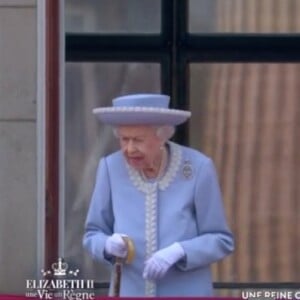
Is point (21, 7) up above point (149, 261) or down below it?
above

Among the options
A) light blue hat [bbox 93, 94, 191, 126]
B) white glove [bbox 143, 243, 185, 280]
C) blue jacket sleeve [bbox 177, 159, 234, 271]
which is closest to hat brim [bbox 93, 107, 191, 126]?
light blue hat [bbox 93, 94, 191, 126]

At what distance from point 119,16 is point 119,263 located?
1579 millimetres

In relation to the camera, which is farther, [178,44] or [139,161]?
[178,44]

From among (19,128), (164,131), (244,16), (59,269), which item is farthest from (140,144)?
(244,16)

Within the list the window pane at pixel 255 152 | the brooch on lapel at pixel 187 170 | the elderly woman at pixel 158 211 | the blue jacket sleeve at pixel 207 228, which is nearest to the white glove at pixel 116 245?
the elderly woman at pixel 158 211

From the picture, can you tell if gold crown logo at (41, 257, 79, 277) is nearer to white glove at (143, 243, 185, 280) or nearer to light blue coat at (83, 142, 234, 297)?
light blue coat at (83, 142, 234, 297)

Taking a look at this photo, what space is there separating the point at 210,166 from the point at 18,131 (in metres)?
1.04

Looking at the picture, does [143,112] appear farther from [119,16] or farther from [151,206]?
[119,16]

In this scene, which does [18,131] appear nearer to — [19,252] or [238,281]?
[19,252]

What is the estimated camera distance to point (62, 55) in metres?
12.3

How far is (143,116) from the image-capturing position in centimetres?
1166

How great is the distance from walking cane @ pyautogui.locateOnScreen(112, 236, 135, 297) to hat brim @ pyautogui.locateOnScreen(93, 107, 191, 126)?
1.94 ft

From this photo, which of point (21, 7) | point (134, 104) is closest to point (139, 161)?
point (134, 104)

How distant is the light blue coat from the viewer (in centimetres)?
1180
